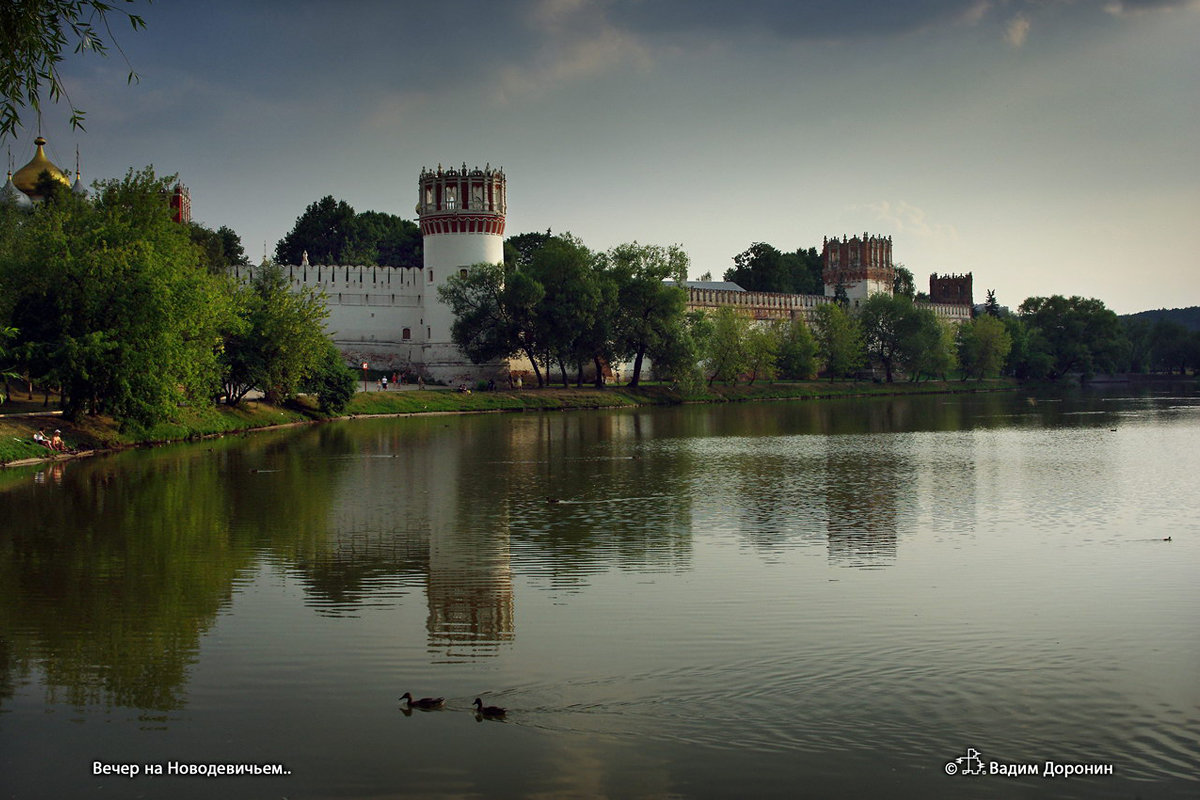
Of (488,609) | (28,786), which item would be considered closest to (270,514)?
(488,609)

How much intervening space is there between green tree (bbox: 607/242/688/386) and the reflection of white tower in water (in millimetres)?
9138

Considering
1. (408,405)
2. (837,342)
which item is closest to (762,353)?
(837,342)

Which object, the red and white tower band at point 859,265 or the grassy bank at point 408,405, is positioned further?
the red and white tower band at point 859,265

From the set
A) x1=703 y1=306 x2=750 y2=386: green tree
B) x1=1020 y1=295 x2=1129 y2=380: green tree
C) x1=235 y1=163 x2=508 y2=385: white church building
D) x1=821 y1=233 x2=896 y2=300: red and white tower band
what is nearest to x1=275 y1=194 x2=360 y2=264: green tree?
x1=235 y1=163 x2=508 y2=385: white church building

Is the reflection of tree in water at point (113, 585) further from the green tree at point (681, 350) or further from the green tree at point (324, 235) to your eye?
the green tree at point (324, 235)

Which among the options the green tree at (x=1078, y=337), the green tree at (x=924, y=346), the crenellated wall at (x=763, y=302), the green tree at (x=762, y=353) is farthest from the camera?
the green tree at (x=1078, y=337)

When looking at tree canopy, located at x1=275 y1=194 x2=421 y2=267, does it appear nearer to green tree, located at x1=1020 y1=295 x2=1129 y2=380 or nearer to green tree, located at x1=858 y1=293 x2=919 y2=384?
green tree, located at x1=858 y1=293 x2=919 y2=384

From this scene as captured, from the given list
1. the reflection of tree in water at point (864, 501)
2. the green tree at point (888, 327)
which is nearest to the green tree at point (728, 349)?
the green tree at point (888, 327)

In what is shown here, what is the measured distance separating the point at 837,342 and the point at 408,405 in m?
40.8

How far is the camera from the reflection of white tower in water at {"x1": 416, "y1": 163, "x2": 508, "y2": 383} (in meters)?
71.2

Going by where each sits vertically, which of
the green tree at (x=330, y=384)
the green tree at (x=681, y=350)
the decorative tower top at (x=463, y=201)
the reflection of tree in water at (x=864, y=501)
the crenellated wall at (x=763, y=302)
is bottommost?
the reflection of tree in water at (x=864, y=501)

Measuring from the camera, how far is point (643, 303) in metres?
66.1

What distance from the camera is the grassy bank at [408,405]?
30.9 meters

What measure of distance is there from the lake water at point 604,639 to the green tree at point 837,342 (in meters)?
65.7
